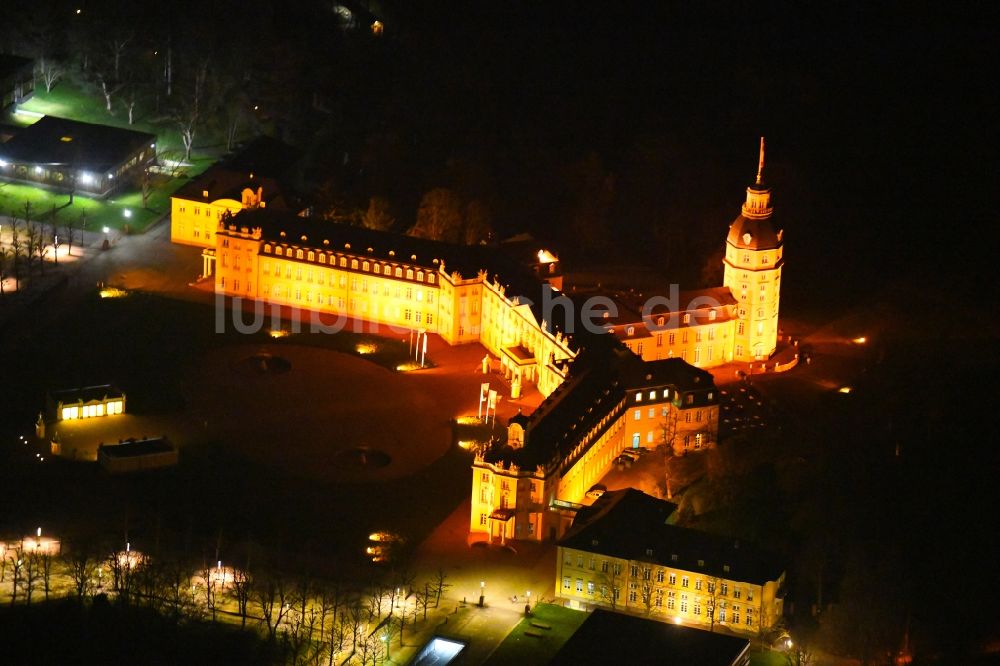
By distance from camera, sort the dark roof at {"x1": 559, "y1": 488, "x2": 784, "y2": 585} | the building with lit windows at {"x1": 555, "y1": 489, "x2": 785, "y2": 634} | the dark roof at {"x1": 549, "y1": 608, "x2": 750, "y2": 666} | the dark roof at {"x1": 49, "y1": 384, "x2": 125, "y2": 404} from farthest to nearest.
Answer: the dark roof at {"x1": 49, "y1": 384, "x2": 125, "y2": 404}
the dark roof at {"x1": 559, "y1": 488, "x2": 784, "y2": 585}
the building with lit windows at {"x1": 555, "y1": 489, "x2": 785, "y2": 634}
the dark roof at {"x1": 549, "y1": 608, "x2": 750, "y2": 666}

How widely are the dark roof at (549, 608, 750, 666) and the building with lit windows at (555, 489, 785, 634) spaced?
3504 mm

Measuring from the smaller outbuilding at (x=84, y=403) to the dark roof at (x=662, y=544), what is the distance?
40560mm

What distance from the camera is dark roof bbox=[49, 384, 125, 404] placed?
194 m

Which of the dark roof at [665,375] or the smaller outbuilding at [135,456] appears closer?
the smaller outbuilding at [135,456]

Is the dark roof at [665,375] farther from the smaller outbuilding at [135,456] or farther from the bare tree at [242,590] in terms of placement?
the bare tree at [242,590]

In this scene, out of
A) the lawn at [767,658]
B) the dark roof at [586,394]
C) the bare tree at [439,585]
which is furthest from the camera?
the dark roof at [586,394]

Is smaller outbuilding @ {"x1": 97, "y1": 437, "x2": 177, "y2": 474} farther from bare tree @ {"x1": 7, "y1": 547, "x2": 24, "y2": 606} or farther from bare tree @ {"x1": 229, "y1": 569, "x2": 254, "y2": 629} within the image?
bare tree @ {"x1": 229, "y1": 569, "x2": 254, "y2": 629}

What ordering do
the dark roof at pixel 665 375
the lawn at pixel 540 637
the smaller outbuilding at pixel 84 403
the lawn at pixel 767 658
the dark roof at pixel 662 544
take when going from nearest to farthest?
the lawn at pixel 540 637
the lawn at pixel 767 658
the dark roof at pixel 662 544
the dark roof at pixel 665 375
the smaller outbuilding at pixel 84 403

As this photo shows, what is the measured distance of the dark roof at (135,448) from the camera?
186750 millimetres

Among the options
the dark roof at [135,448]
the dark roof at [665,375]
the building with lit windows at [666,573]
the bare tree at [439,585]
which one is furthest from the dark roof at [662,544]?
the dark roof at [135,448]

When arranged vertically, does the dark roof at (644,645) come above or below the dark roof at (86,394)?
below

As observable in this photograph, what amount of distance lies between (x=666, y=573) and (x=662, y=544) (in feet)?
6.43

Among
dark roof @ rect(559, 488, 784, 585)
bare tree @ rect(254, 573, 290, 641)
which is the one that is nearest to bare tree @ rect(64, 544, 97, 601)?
bare tree @ rect(254, 573, 290, 641)

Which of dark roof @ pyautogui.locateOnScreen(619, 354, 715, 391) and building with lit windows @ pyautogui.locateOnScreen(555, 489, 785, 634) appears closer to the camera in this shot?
building with lit windows @ pyautogui.locateOnScreen(555, 489, 785, 634)
